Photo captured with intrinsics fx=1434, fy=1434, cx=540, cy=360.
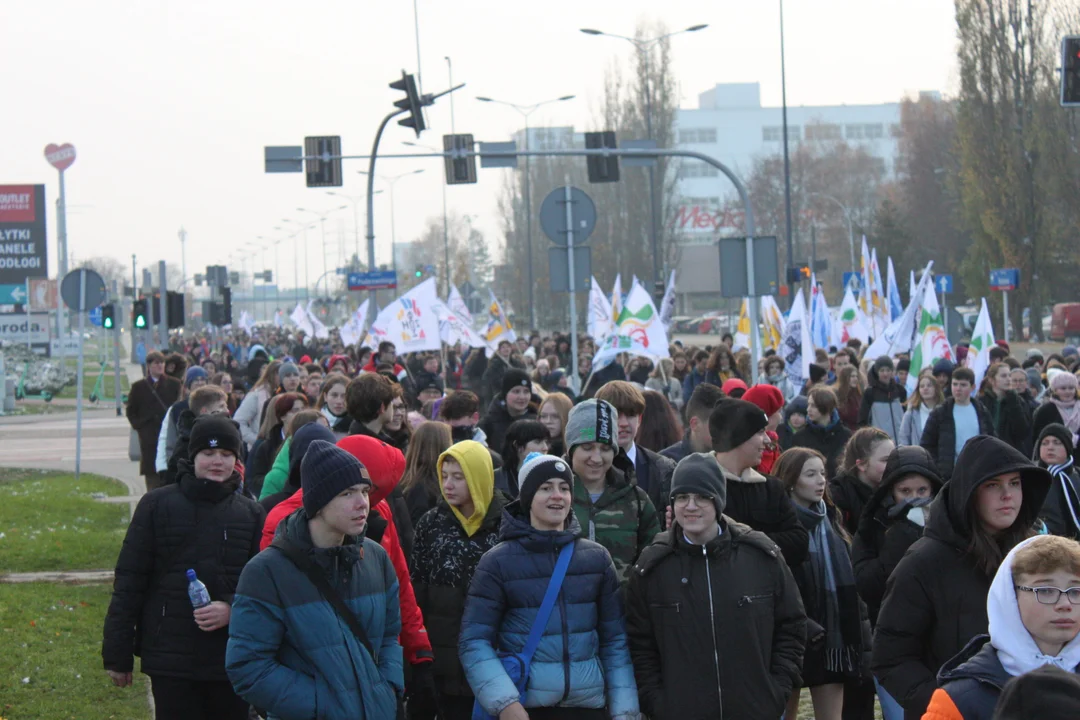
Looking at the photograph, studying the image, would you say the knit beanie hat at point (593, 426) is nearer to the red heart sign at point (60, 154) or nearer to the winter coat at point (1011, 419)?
the winter coat at point (1011, 419)

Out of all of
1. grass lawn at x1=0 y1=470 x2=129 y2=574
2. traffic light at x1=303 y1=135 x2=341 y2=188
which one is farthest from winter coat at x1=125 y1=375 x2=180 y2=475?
traffic light at x1=303 y1=135 x2=341 y2=188

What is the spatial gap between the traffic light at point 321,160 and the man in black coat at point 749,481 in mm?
17808

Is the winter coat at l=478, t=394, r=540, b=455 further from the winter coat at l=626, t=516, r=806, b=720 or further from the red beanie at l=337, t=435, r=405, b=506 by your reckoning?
the winter coat at l=626, t=516, r=806, b=720

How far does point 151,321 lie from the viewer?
89.6 feet

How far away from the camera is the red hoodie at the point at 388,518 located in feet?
18.0

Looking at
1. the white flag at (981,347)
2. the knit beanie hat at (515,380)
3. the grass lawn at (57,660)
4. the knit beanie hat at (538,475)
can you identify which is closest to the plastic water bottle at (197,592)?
the knit beanie hat at (538,475)

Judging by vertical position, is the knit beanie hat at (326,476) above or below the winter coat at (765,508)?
above

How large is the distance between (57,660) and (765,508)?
5563 millimetres

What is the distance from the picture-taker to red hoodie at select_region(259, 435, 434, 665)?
18.0 feet

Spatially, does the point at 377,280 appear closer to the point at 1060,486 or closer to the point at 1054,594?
the point at 1060,486

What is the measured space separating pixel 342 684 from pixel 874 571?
95.4 inches

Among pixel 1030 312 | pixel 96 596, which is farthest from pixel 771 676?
pixel 1030 312

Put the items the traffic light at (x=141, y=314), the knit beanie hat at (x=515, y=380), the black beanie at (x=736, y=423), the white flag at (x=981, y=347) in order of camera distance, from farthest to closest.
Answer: the traffic light at (x=141, y=314)
the white flag at (x=981, y=347)
the knit beanie hat at (x=515, y=380)
the black beanie at (x=736, y=423)

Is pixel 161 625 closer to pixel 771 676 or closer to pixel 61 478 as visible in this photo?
pixel 771 676
